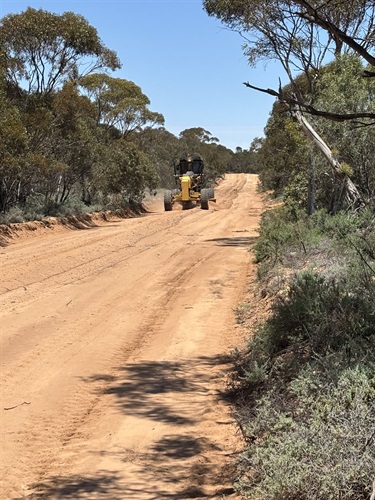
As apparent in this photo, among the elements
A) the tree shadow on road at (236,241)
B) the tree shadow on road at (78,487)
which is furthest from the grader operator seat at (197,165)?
the tree shadow on road at (78,487)

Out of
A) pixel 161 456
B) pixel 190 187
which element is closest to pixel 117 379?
pixel 161 456

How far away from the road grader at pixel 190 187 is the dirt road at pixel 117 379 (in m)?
19.4

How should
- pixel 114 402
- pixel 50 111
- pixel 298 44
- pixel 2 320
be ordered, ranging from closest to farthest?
pixel 114 402
pixel 2 320
pixel 298 44
pixel 50 111

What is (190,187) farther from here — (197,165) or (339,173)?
(339,173)

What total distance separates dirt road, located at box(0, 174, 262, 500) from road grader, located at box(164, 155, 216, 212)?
63.6 feet

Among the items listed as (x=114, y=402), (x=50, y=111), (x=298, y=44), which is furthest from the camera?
(x=50, y=111)

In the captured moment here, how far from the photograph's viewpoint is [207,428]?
4730mm

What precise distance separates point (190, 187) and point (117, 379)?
27.4 meters

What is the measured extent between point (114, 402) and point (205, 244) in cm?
1213

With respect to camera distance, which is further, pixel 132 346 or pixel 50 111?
pixel 50 111

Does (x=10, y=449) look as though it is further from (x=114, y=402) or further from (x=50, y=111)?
(x=50, y=111)

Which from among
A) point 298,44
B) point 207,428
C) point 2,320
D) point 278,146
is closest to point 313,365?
point 207,428

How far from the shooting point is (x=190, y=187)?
32906mm

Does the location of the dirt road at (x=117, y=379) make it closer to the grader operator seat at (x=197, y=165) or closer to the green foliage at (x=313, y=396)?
the green foliage at (x=313, y=396)
